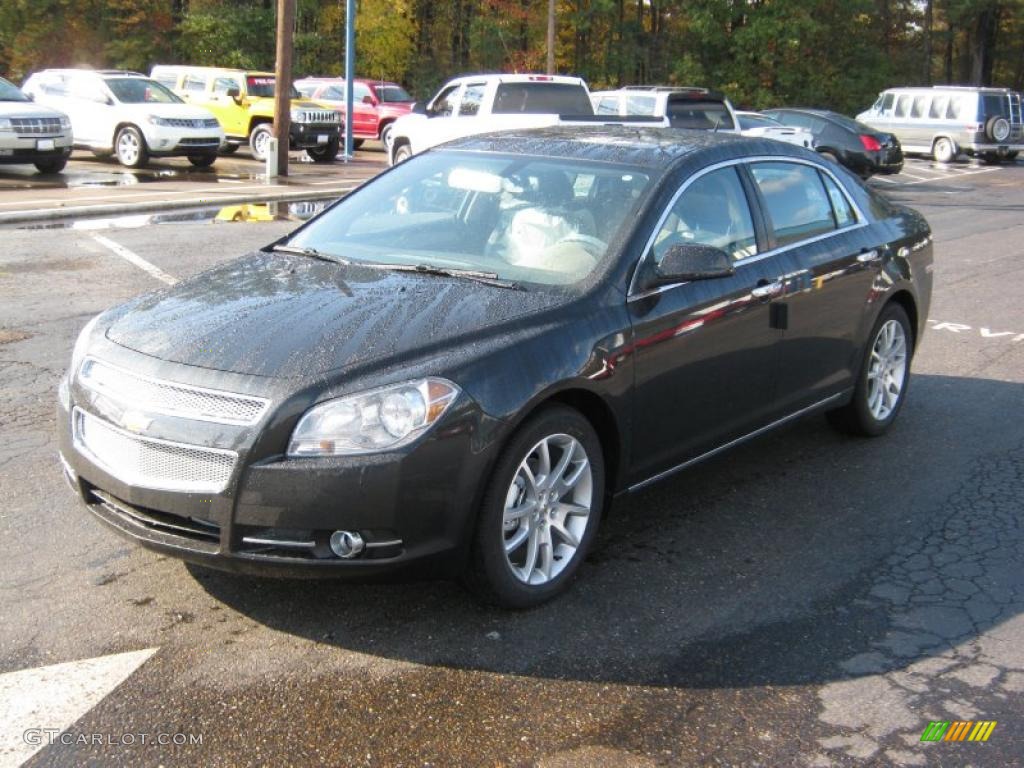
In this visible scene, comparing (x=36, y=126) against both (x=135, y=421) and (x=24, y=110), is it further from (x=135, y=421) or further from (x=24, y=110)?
(x=135, y=421)

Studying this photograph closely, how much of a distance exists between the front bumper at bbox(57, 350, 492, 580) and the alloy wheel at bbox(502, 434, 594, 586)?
0.27 meters

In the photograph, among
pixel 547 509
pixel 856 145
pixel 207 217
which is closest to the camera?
pixel 547 509

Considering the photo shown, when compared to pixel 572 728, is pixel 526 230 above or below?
above

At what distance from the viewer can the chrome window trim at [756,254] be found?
Answer: 14.7 ft

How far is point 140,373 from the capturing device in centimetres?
377

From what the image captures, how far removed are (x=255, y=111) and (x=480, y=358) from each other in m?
22.2

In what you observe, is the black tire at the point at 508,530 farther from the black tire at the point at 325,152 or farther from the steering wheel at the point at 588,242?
the black tire at the point at 325,152

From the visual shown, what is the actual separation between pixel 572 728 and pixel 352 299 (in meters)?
1.78

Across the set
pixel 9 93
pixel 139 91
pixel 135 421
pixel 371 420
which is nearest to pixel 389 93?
pixel 139 91

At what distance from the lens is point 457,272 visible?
4469 mm

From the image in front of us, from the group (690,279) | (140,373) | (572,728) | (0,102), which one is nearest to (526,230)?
(690,279)

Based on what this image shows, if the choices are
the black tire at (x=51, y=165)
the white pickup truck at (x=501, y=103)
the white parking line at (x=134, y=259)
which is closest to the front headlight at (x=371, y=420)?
the white parking line at (x=134, y=259)

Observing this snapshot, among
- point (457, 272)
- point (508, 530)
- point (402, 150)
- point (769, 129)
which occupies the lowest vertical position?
point (508, 530)

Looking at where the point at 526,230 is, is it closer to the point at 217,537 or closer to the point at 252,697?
the point at 217,537
